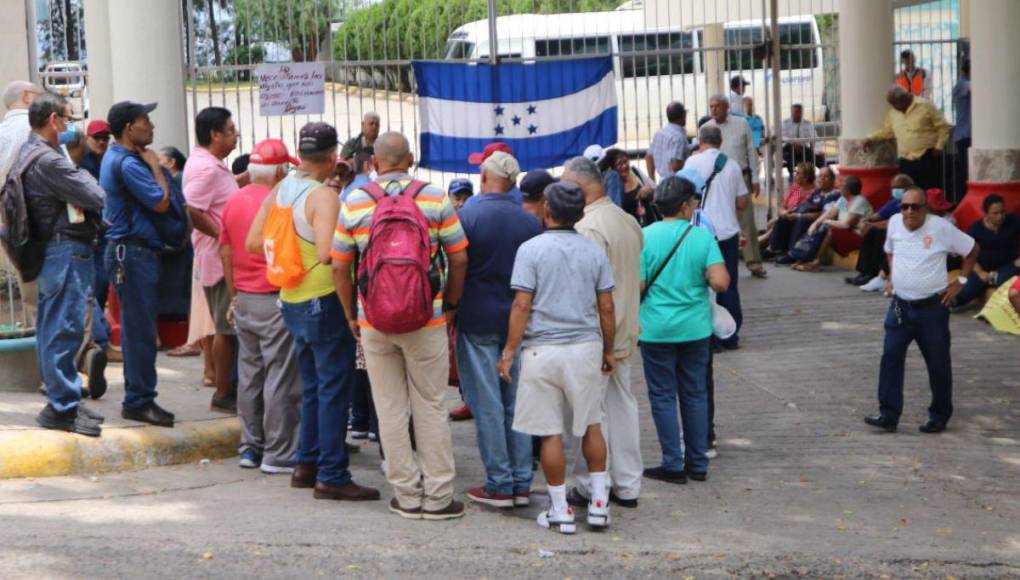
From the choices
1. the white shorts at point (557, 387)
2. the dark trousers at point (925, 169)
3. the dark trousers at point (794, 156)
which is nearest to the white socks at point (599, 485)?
the white shorts at point (557, 387)

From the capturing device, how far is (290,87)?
13414mm

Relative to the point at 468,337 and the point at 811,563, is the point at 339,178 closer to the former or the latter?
the point at 468,337

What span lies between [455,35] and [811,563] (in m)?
8.48

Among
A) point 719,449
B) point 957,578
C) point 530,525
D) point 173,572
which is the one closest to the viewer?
point 173,572

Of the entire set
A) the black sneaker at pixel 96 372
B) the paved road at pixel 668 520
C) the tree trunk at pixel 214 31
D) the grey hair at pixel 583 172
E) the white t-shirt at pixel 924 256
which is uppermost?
the tree trunk at pixel 214 31

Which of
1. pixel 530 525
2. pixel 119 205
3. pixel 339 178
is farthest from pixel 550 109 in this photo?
pixel 530 525

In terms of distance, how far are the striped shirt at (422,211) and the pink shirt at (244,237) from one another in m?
1.02

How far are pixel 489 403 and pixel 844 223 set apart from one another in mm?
8846

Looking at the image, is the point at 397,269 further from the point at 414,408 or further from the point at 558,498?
the point at 558,498

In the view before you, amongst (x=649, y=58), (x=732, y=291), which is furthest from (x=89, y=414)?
(x=649, y=58)

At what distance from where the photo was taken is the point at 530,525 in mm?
7797

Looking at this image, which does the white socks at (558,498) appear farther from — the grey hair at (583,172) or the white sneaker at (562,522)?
the grey hair at (583,172)

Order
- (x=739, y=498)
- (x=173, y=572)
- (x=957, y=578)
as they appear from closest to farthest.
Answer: (x=173, y=572) → (x=957, y=578) → (x=739, y=498)

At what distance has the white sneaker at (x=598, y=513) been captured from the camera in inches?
304
